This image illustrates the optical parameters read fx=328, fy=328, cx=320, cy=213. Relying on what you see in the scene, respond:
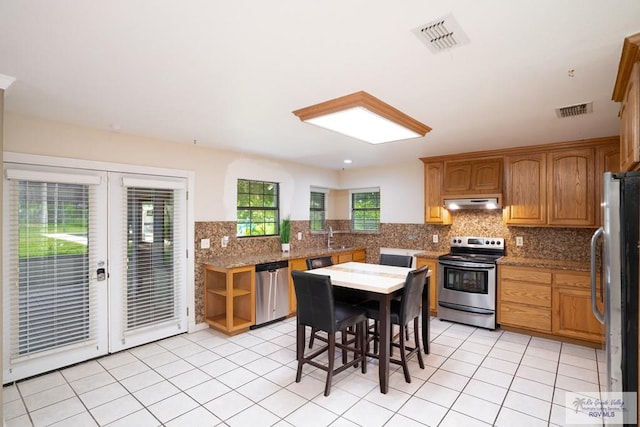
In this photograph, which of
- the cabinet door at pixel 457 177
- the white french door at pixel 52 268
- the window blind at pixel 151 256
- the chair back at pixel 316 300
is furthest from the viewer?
the cabinet door at pixel 457 177

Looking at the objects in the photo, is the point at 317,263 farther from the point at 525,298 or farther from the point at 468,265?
the point at 525,298

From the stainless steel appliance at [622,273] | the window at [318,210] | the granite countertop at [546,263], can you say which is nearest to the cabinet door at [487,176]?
the granite countertop at [546,263]

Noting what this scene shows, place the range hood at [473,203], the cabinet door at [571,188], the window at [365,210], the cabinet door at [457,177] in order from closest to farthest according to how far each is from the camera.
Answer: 1. the cabinet door at [571,188]
2. the range hood at [473,203]
3. the cabinet door at [457,177]
4. the window at [365,210]

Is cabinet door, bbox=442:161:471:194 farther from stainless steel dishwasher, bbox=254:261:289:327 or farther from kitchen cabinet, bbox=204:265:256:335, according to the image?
kitchen cabinet, bbox=204:265:256:335

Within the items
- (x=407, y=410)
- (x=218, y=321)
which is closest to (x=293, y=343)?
(x=218, y=321)

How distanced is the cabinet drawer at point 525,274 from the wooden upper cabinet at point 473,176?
1037 mm

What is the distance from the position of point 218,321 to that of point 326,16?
377 cm

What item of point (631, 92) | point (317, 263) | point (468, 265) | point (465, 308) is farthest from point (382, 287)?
point (465, 308)

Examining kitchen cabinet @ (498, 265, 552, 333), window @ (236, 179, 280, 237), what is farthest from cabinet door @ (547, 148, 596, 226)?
window @ (236, 179, 280, 237)

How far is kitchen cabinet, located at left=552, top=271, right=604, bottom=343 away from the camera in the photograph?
3607 mm

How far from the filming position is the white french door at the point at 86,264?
2.92 meters

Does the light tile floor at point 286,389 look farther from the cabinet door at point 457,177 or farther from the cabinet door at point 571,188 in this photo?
the cabinet door at point 457,177

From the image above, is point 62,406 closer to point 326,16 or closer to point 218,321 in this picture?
point 218,321

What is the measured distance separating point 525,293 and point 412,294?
206 centimetres
